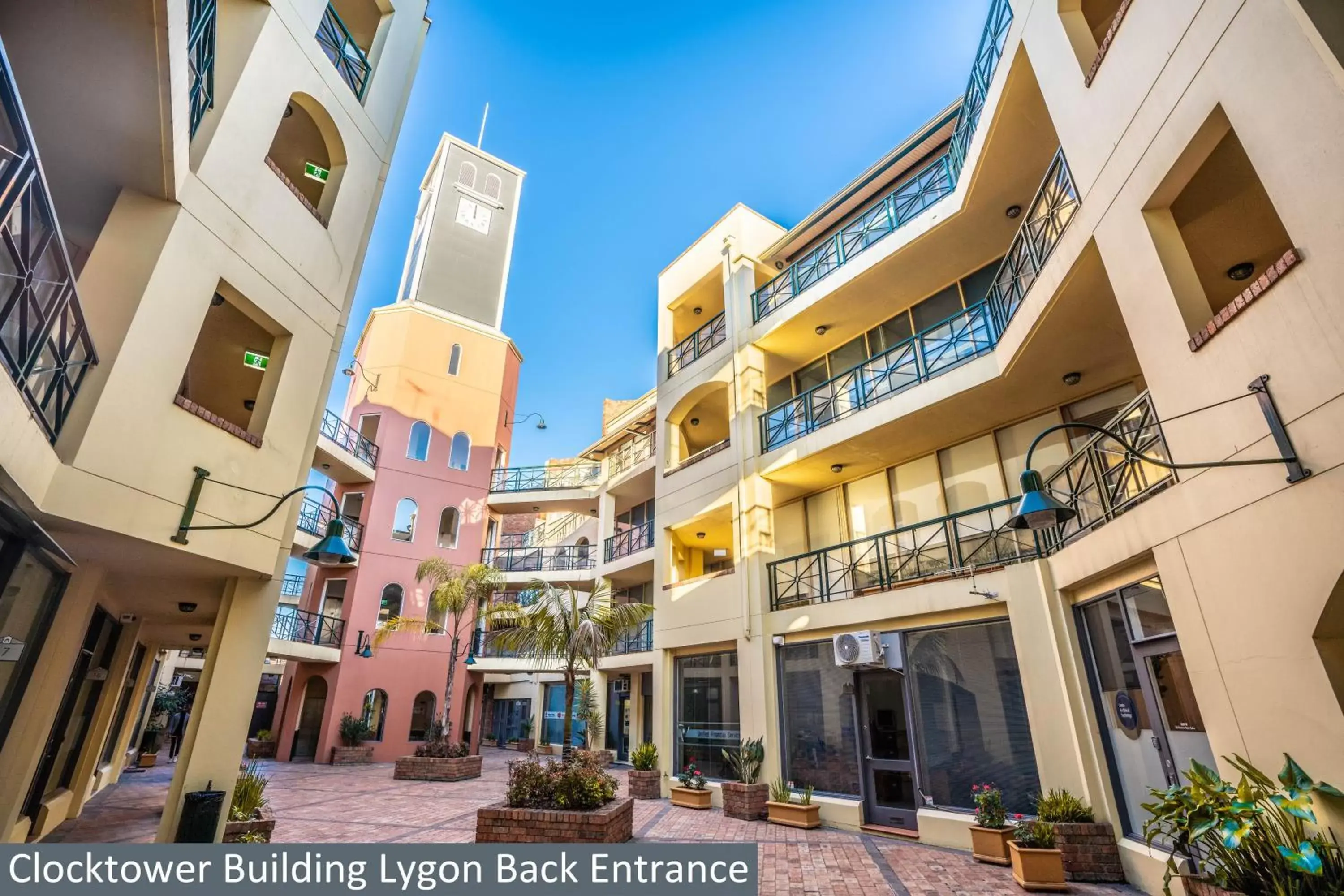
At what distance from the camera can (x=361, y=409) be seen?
21.8m

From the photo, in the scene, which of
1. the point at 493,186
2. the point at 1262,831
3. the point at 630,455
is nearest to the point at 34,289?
the point at 1262,831

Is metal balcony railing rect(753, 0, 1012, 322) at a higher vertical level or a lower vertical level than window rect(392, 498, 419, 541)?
higher

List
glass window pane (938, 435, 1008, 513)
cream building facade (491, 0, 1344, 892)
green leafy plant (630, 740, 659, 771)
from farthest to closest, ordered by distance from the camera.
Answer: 1. green leafy plant (630, 740, 659, 771)
2. glass window pane (938, 435, 1008, 513)
3. cream building facade (491, 0, 1344, 892)

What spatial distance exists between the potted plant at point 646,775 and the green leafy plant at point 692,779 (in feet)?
Result: 1.66

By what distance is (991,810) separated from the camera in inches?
299

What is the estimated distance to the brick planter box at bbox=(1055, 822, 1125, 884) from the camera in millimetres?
6633

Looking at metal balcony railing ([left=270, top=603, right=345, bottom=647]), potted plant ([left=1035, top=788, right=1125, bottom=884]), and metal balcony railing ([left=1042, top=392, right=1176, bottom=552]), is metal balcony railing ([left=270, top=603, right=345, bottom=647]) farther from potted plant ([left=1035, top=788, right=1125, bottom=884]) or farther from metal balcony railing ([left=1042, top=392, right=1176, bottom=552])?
metal balcony railing ([left=1042, top=392, right=1176, bottom=552])

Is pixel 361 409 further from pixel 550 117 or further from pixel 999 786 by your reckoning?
pixel 999 786

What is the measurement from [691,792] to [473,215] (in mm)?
24990

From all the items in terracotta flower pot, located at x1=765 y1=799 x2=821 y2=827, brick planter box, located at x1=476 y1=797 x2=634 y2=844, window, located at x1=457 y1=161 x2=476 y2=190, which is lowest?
terracotta flower pot, located at x1=765 y1=799 x2=821 y2=827

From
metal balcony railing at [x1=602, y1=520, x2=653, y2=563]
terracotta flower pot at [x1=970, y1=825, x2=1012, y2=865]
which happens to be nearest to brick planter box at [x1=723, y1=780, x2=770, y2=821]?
terracotta flower pot at [x1=970, y1=825, x2=1012, y2=865]

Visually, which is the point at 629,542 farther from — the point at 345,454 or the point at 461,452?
the point at 345,454

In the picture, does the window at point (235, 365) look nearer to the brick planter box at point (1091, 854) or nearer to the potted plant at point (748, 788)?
the potted plant at point (748, 788)

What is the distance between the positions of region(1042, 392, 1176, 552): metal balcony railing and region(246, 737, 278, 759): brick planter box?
2284 cm
